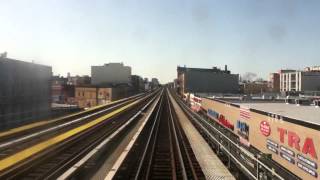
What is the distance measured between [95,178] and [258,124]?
666 centimetres

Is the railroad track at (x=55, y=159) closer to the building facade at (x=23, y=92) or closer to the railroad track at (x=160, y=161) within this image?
the railroad track at (x=160, y=161)

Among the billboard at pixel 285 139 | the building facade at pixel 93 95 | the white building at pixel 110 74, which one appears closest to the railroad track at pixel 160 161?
the billboard at pixel 285 139

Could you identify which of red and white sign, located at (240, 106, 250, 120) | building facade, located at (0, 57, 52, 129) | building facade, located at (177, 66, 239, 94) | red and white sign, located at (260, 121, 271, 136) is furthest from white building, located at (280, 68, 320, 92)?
red and white sign, located at (260, 121, 271, 136)

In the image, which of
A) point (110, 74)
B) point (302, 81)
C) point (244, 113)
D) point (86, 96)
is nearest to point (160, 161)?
point (244, 113)

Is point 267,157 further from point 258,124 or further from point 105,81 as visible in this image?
point 105,81

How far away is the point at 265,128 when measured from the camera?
15.7m

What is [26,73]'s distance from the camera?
37875 millimetres

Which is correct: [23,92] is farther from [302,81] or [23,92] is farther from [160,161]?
[302,81]

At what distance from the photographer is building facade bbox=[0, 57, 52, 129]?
33.0 m

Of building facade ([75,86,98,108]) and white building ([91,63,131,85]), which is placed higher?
white building ([91,63,131,85])

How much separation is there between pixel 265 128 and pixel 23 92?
26.7m

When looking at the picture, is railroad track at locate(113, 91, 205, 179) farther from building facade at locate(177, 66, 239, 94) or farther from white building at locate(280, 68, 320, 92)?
white building at locate(280, 68, 320, 92)

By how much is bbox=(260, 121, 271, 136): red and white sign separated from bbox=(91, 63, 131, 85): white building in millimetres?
129690

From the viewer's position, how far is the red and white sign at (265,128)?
15136 millimetres
